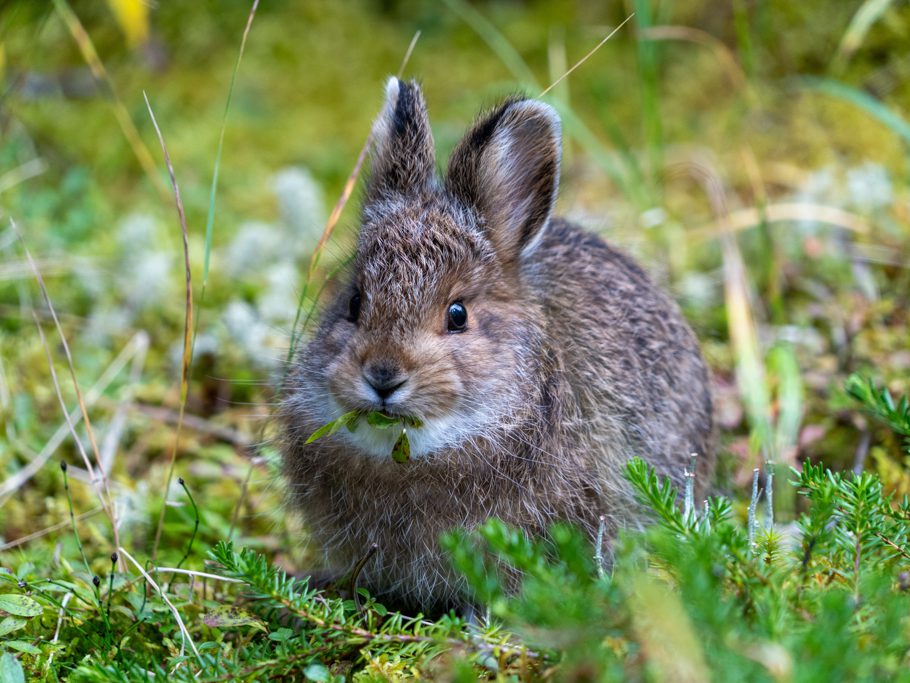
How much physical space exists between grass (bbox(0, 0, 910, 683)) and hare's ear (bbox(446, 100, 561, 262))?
66 cm

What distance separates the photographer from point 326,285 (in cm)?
414

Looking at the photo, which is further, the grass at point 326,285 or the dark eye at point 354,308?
the dark eye at point 354,308

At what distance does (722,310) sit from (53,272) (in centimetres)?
424

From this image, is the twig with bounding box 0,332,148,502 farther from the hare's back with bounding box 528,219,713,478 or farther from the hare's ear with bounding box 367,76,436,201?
the hare's back with bounding box 528,219,713,478

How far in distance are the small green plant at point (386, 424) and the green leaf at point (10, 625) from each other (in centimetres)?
114

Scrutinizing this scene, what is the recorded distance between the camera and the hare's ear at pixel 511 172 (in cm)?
388

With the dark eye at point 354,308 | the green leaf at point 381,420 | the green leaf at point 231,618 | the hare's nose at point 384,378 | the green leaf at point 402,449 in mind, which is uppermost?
the dark eye at point 354,308

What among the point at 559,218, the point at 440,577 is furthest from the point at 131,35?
the point at 440,577

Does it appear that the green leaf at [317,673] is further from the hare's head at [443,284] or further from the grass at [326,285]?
the hare's head at [443,284]

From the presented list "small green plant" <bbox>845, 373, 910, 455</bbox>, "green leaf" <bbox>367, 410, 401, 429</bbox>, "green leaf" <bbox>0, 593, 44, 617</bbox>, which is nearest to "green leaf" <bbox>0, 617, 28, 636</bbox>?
"green leaf" <bbox>0, 593, 44, 617</bbox>

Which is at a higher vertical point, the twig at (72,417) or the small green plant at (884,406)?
the small green plant at (884,406)

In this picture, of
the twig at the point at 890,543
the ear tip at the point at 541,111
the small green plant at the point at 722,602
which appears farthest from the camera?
the ear tip at the point at 541,111

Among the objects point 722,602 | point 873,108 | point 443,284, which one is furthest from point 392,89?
point 873,108

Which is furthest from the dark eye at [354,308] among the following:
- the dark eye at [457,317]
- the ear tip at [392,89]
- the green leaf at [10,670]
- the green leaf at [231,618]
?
the green leaf at [10,670]
